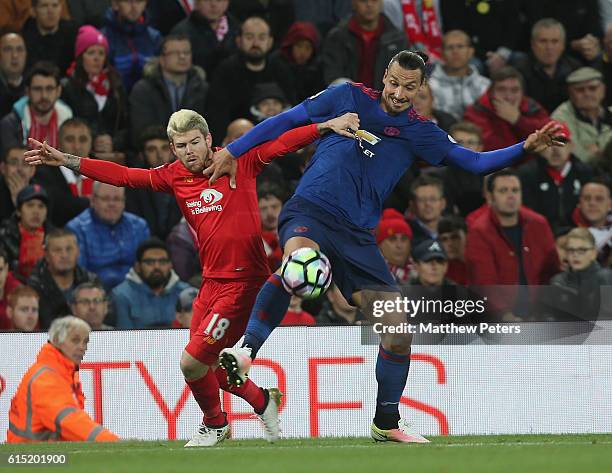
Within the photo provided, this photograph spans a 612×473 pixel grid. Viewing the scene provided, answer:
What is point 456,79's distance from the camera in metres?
16.1

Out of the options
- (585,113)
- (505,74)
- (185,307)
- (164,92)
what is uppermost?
(505,74)

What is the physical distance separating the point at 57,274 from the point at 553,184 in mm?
5215

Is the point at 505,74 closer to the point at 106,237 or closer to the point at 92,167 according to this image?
the point at 106,237

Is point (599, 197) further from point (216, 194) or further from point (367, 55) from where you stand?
point (216, 194)

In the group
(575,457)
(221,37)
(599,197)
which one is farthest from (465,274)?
(575,457)

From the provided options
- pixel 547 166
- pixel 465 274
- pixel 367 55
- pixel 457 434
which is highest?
pixel 367 55

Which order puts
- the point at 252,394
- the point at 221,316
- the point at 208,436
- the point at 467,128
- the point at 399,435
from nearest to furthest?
the point at 399,435, the point at 221,316, the point at 252,394, the point at 208,436, the point at 467,128

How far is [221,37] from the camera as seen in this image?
1650cm

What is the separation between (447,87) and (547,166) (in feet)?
5.02

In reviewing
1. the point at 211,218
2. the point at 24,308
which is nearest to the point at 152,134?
the point at 24,308

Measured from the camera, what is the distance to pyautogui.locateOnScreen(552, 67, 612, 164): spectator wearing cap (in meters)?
15.9

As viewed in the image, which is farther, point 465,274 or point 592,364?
point 465,274

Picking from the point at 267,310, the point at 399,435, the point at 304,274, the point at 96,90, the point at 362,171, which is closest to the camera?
the point at 304,274

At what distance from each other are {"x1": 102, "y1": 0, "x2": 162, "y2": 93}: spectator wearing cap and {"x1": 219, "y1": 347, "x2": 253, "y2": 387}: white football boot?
23.5 feet
